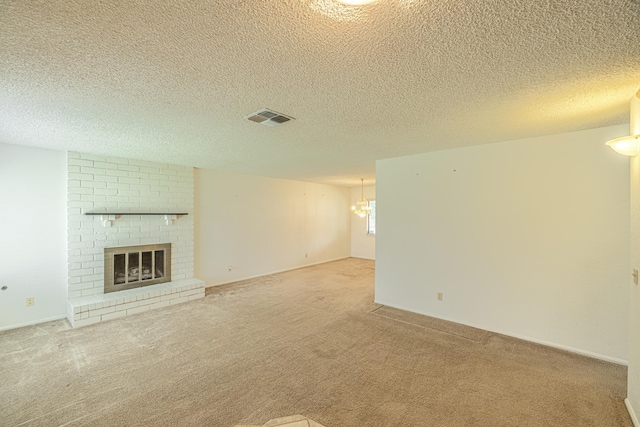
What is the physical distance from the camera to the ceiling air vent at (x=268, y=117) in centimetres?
252

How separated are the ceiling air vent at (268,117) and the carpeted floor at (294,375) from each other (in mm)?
2482

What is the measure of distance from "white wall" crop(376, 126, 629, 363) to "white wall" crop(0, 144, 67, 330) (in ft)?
16.7

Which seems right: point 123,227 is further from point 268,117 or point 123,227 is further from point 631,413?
point 631,413

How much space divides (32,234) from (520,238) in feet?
21.7

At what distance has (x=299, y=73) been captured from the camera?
5.97 ft

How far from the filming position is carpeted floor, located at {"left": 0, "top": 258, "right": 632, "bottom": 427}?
2.10 metres

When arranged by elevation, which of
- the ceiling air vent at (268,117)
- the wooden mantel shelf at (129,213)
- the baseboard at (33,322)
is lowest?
the baseboard at (33,322)

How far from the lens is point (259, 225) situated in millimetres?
6738

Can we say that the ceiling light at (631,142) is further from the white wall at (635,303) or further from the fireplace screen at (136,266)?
the fireplace screen at (136,266)

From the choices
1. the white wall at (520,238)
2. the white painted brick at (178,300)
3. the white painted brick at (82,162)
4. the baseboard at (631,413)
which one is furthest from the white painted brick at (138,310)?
the baseboard at (631,413)

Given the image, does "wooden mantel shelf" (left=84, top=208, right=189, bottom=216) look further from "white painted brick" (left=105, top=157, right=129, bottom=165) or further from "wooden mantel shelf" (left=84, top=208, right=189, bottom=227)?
"white painted brick" (left=105, top=157, right=129, bottom=165)

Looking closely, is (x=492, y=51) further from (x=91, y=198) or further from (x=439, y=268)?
(x=91, y=198)

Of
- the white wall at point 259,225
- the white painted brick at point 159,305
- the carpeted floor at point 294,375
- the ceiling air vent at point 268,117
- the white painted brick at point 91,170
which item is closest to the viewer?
the carpeted floor at point 294,375

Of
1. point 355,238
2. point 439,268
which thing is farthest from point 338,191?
point 439,268
